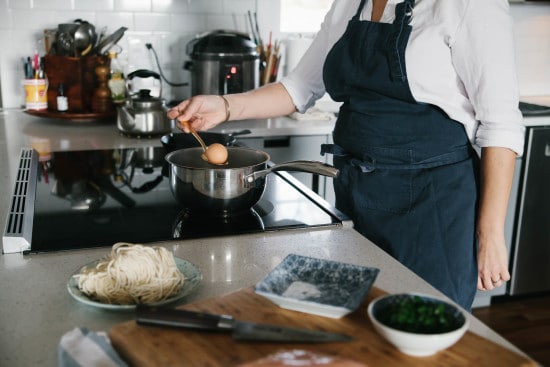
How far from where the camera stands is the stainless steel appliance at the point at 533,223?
117 inches

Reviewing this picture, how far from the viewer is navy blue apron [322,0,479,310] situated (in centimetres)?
153

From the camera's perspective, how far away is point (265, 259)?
1.23m

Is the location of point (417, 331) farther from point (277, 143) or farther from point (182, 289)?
point (277, 143)

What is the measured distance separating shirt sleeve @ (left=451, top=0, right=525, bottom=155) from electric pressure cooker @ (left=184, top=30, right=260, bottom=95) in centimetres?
154

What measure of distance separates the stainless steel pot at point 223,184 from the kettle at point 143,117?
0.97m

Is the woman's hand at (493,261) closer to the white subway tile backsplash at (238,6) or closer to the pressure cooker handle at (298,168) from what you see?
the pressure cooker handle at (298,168)

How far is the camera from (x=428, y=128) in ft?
5.04

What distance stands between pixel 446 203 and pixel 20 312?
0.97 m

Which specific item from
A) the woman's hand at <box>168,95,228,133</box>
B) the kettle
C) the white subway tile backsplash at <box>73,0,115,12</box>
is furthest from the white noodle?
the white subway tile backsplash at <box>73,0,115,12</box>

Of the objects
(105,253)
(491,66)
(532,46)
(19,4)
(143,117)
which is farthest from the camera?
(532,46)

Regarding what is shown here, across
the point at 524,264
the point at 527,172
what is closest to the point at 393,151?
the point at 527,172

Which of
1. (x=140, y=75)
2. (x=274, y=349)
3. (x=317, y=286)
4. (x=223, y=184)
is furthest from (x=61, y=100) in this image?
(x=274, y=349)

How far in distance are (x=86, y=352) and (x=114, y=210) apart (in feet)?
2.47

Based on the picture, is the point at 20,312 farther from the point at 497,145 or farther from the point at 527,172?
the point at 527,172
